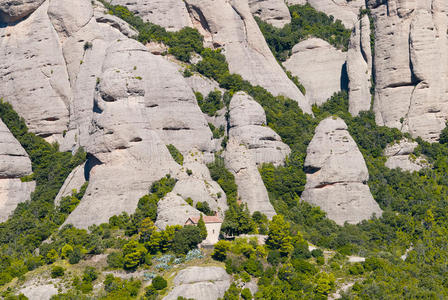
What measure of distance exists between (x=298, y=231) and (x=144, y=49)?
91.5 feet

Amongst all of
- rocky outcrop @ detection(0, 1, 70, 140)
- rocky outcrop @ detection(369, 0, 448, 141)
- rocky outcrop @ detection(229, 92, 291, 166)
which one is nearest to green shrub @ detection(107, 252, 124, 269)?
rocky outcrop @ detection(229, 92, 291, 166)

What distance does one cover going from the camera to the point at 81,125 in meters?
76.6

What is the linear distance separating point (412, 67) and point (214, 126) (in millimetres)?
A: 24430

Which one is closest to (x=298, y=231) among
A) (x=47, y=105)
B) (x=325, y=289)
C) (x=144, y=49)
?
(x=325, y=289)

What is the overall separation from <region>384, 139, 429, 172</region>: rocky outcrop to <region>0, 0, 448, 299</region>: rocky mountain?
0.16 meters

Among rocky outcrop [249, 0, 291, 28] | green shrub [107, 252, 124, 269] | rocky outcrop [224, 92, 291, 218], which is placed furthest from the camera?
rocky outcrop [249, 0, 291, 28]

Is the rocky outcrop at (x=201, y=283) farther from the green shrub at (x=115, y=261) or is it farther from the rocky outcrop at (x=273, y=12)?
the rocky outcrop at (x=273, y=12)

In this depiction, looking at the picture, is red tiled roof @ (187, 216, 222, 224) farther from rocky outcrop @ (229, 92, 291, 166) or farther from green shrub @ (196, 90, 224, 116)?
green shrub @ (196, 90, 224, 116)

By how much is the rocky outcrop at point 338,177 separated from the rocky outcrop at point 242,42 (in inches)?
487

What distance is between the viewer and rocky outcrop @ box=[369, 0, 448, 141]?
79312mm

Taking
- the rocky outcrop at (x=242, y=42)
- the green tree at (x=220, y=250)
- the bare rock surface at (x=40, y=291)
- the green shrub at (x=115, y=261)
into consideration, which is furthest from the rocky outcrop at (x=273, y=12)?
the bare rock surface at (x=40, y=291)

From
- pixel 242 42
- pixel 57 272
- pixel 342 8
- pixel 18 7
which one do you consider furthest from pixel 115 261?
pixel 342 8

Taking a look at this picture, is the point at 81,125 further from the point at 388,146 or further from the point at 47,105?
the point at 388,146

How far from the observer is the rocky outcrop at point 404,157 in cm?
7425
